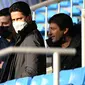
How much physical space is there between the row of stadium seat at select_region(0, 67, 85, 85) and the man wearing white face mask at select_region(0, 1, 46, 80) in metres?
0.15

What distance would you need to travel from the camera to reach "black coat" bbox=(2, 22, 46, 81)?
3.36m

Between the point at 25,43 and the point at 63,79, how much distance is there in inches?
22.1

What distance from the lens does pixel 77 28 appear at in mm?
4012

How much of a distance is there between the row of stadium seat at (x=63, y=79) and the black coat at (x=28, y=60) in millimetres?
149

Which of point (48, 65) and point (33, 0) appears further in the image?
point (33, 0)

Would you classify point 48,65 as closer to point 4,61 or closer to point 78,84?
point 4,61

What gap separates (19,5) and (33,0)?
9.41ft

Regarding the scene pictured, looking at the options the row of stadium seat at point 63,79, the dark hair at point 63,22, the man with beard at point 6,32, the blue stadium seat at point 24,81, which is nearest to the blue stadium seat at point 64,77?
the row of stadium seat at point 63,79

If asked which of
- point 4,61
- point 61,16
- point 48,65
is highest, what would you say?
point 61,16

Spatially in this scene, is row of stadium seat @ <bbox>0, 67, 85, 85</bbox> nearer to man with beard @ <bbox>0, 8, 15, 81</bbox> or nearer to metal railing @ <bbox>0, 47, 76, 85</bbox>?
metal railing @ <bbox>0, 47, 76, 85</bbox>

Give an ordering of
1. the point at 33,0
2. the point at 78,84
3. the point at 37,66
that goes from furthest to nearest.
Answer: the point at 33,0 → the point at 37,66 → the point at 78,84

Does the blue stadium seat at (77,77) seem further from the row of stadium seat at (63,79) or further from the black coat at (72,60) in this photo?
the black coat at (72,60)

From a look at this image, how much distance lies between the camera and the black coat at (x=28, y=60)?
11.0 feet

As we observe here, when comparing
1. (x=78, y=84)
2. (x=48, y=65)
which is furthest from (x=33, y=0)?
(x=78, y=84)
